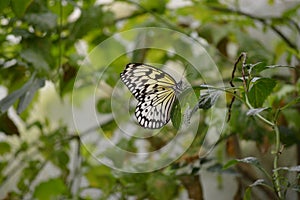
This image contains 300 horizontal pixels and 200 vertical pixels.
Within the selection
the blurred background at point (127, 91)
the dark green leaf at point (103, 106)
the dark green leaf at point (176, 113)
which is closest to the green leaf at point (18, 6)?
the blurred background at point (127, 91)

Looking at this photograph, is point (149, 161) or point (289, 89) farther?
point (289, 89)

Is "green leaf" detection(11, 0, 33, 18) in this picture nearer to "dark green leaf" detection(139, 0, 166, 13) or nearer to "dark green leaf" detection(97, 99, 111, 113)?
"dark green leaf" detection(97, 99, 111, 113)

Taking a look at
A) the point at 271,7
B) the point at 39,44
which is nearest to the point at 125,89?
the point at 39,44

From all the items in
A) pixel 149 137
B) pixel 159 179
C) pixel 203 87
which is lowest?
pixel 159 179

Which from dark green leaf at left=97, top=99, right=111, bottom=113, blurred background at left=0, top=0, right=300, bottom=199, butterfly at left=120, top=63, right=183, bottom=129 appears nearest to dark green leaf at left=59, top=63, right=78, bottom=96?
blurred background at left=0, top=0, right=300, bottom=199

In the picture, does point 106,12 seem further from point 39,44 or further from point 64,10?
point 39,44

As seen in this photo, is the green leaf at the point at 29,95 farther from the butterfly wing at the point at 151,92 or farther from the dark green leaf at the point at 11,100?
the butterfly wing at the point at 151,92
